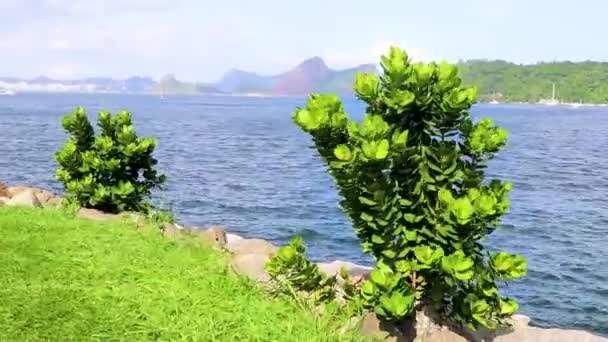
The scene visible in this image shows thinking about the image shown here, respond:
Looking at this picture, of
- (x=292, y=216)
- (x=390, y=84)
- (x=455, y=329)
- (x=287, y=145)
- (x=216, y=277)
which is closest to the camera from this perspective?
(x=390, y=84)

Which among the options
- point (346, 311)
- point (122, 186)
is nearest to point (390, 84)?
point (346, 311)

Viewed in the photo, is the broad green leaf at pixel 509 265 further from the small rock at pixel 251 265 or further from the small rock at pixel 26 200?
the small rock at pixel 26 200

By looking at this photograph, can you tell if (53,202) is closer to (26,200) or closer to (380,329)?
(26,200)

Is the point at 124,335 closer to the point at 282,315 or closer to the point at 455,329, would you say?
the point at 282,315

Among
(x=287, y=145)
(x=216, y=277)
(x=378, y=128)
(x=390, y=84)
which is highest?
(x=390, y=84)

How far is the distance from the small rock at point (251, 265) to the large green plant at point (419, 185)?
1497 millimetres

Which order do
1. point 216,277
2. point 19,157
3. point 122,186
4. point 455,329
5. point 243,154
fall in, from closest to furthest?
point 455,329 < point 216,277 < point 122,186 < point 19,157 < point 243,154

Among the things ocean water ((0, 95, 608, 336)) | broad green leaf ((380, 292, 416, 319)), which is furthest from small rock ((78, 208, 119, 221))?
broad green leaf ((380, 292, 416, 319))

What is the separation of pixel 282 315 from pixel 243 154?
27268 millimetres

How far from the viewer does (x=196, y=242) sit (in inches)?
301

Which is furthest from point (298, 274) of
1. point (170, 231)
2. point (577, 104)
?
point (577, 104)

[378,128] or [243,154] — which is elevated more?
[378,128]

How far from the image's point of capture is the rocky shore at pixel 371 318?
5344 mm

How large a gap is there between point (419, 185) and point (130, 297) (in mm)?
2539
